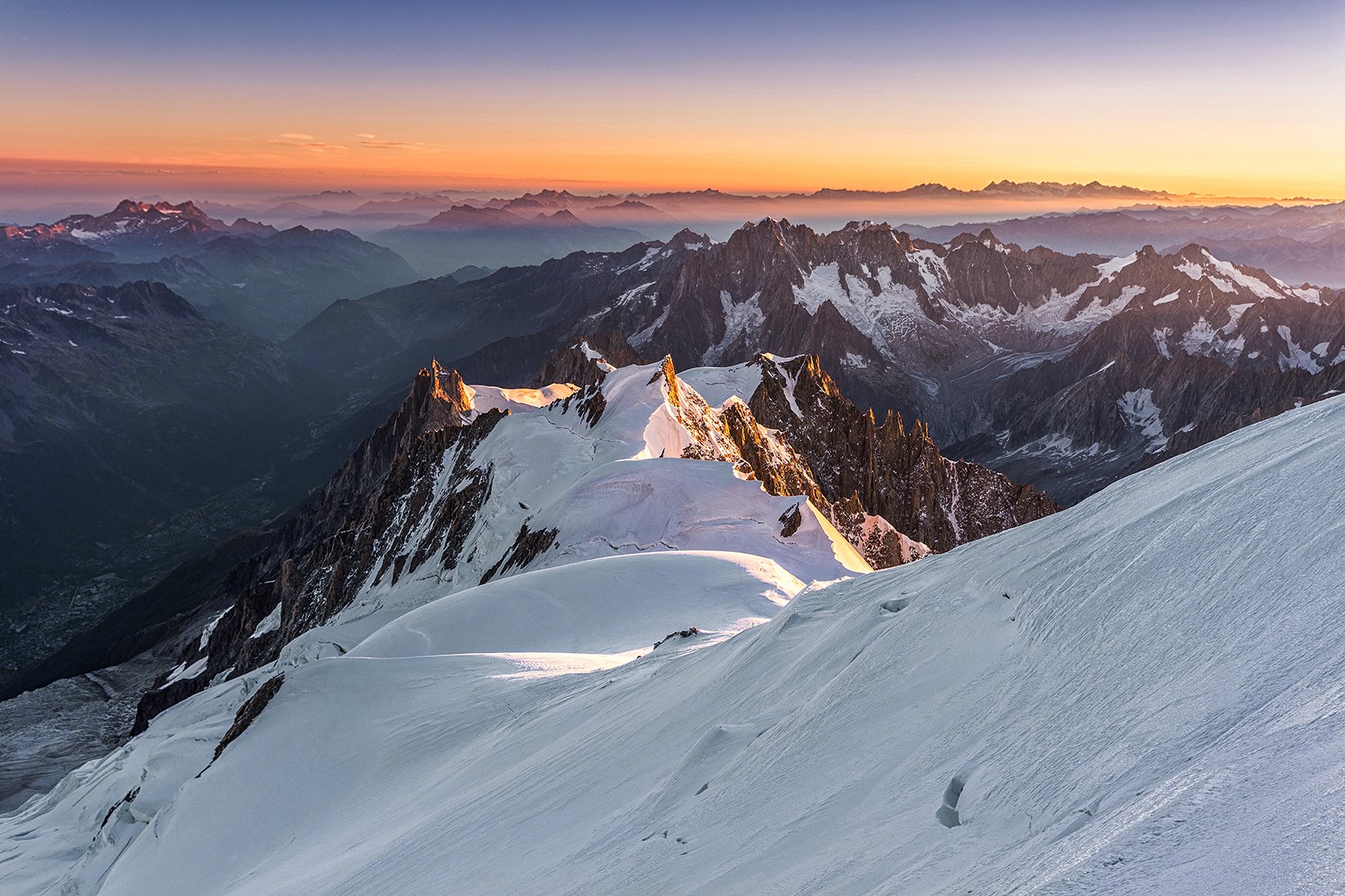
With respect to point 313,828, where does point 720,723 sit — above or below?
above

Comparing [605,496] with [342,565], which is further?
[342,565]

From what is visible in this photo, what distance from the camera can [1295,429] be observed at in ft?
30.5

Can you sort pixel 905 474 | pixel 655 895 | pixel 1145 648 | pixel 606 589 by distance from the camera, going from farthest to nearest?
pixel 905 474 → pixel 606 589 → pixel 655 895 → pixel 1145 648

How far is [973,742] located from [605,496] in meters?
41.3

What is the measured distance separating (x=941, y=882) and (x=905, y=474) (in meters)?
116

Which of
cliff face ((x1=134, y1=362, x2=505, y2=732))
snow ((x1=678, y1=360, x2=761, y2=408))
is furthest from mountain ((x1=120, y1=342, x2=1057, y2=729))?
snow ((x1=678, y1=360, x2=761, y2=408))

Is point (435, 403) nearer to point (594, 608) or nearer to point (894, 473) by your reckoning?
point (894, 473)

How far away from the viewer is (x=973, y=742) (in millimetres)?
7461

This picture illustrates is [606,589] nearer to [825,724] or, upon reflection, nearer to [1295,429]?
[825,724]

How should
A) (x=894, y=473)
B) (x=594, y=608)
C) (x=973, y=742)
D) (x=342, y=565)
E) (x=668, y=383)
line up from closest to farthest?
(x=973, y=742), (x=594, y=608), (x=342, y=565), (x=668, y=383), (x=894, y=473)

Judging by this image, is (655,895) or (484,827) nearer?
(655,895)

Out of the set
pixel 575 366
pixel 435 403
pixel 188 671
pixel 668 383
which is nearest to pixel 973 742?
pixel 668 383

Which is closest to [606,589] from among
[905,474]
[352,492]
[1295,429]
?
[1295,429]

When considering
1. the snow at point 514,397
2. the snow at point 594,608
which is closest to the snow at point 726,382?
the snow at point 514,397
